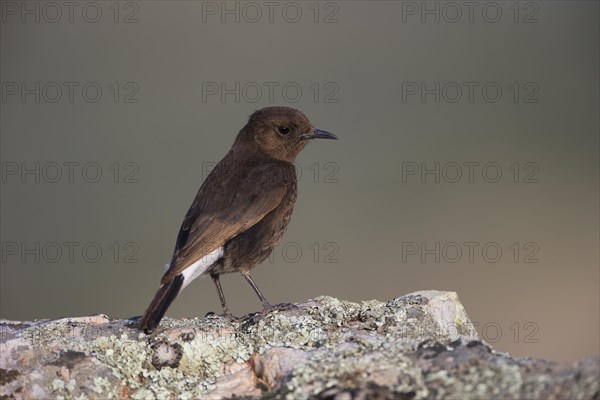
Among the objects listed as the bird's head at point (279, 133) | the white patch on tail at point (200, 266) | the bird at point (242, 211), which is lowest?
the white patch on tail at point (200, 266)

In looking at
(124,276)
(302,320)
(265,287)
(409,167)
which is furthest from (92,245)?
(302,320)

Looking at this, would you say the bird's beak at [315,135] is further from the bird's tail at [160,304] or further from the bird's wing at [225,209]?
the bird's tail at [160,304]

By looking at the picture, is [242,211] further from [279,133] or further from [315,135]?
[315,135]

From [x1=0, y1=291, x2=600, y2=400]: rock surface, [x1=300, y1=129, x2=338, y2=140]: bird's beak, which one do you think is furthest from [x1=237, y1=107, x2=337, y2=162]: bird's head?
[x1=0, y1=291, x2=600, y2=400]: rock surface

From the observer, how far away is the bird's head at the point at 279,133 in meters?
8.73

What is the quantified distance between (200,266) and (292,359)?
2.56 metres

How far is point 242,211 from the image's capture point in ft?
25.0

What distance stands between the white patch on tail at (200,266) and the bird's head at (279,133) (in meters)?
1.51

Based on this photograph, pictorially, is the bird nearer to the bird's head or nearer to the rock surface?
the bird's head

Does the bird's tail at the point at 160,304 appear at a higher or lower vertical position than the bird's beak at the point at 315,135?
lower

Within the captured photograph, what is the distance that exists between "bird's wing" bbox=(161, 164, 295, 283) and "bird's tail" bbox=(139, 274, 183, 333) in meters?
0.09

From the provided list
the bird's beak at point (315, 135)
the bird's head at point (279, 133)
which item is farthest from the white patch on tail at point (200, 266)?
the bird's beak at point (315, 135)

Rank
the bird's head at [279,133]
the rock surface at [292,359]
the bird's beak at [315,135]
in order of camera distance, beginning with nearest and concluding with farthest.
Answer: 1. the rock surface at [292,359]
2. the bird's head at [279,133]
3. the bird's beak at [315,135]

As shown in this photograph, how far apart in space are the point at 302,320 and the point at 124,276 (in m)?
9.74
